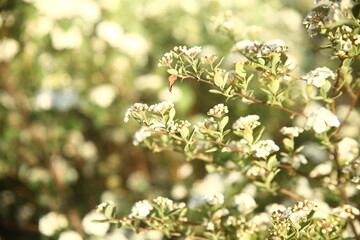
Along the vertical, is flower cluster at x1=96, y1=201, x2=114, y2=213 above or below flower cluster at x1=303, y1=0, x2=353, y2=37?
below

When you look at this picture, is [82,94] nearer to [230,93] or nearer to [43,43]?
Result: [43,43]

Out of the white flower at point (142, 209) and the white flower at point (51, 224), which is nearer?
the white flower at point (142, 209)

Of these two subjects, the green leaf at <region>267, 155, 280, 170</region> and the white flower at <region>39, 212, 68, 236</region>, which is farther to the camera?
the white flower at <region>39, 212, 68, 236</region>

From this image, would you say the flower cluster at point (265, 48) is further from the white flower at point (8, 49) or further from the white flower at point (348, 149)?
the white flower at point (8, 49)

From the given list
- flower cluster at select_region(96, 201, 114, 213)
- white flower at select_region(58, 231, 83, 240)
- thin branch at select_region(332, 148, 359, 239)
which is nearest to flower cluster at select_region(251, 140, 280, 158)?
thin branch at select_region(332, 148, 359, 239)

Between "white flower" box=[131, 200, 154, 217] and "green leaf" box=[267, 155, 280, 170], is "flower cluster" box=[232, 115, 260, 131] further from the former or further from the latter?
"white flower" box=[131, 200, 154, 217]

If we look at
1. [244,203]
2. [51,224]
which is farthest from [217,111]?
[51,224]

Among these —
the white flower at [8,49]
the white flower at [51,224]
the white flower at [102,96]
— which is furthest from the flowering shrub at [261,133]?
the white flower at [8,49]
